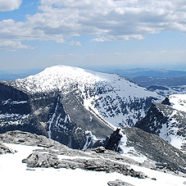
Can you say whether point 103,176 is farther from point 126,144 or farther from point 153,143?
point 153,143

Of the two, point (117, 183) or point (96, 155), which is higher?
point (117, 183)

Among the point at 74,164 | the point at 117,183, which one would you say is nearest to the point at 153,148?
the point at 74,164

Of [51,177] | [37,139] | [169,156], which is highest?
[51,177]

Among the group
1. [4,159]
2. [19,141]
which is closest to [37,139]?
[19,141]

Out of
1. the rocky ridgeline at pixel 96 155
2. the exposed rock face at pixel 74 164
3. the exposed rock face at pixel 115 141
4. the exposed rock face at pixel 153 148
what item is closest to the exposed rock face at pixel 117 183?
the exposed rock face at pixel 74 164

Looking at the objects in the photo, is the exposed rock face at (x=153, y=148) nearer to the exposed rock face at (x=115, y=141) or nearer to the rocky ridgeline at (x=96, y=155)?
the rocky ridgeline at (x=96, y=155)

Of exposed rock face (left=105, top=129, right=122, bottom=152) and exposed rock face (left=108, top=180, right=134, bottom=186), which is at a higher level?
exposed rock face (left=108, top=180, right=134, bottom=186)

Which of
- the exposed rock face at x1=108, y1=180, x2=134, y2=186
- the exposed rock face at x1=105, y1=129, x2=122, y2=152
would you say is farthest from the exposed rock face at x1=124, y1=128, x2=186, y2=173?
the exposed rock face at x1=108, y1=180, x2=134, y2=186

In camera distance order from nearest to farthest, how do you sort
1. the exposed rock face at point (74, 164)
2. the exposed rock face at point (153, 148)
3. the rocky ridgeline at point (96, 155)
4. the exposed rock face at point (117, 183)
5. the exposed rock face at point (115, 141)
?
the exposed rock face at point (117, 183)
the exposed rock face at point (74, 164)
the rocky ridgeline at point (96, 155)
the exposed rock face at point (153, 148)
the exposed rock face at point (115, 141)

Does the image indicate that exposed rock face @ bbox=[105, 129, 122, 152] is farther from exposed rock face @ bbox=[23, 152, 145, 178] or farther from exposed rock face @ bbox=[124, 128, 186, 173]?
exposed rock face @ bbox=[23, 152, 145, 178]

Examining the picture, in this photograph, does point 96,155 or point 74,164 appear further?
point 96,155

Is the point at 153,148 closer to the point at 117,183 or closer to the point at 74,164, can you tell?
the point at 74,164
